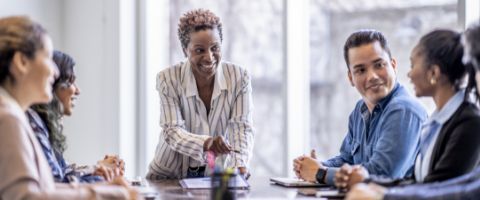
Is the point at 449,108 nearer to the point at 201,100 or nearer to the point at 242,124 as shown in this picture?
the point at 242,124

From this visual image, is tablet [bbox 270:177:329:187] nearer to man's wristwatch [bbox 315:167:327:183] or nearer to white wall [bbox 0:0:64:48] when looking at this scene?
man's wristwatch [bbox 315:167:327:183]

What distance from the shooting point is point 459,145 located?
2.00 metres

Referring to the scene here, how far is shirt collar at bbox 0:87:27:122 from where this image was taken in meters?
1.63

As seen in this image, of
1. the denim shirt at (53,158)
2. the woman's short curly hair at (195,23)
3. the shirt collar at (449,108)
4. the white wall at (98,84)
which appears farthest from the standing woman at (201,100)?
the white wall at (98,84)

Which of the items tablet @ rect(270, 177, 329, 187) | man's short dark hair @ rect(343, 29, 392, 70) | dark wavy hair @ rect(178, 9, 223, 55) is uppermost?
dark wavy hair @ rect(178, 9, 223, 55)

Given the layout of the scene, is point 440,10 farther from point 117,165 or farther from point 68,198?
point 68,198

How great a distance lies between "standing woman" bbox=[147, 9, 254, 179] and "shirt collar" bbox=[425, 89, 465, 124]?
3.32 feet

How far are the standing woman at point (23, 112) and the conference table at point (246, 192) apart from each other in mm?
506

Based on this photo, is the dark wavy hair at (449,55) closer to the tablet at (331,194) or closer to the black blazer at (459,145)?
→ the black blazer at (459,145)

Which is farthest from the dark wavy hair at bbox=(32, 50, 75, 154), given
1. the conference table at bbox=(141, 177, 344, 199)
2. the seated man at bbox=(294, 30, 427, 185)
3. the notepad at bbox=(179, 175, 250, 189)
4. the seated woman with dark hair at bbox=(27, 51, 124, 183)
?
the seated man at bbox=(294, 30, 427, 185)

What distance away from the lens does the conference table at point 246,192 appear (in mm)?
2227

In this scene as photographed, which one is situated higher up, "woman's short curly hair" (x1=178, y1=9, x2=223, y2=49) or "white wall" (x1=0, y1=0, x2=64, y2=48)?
"white wall" (x1=0, y1=0, x2=64, y2=48)

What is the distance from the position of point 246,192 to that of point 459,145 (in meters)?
0.73

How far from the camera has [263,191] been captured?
2377mm
